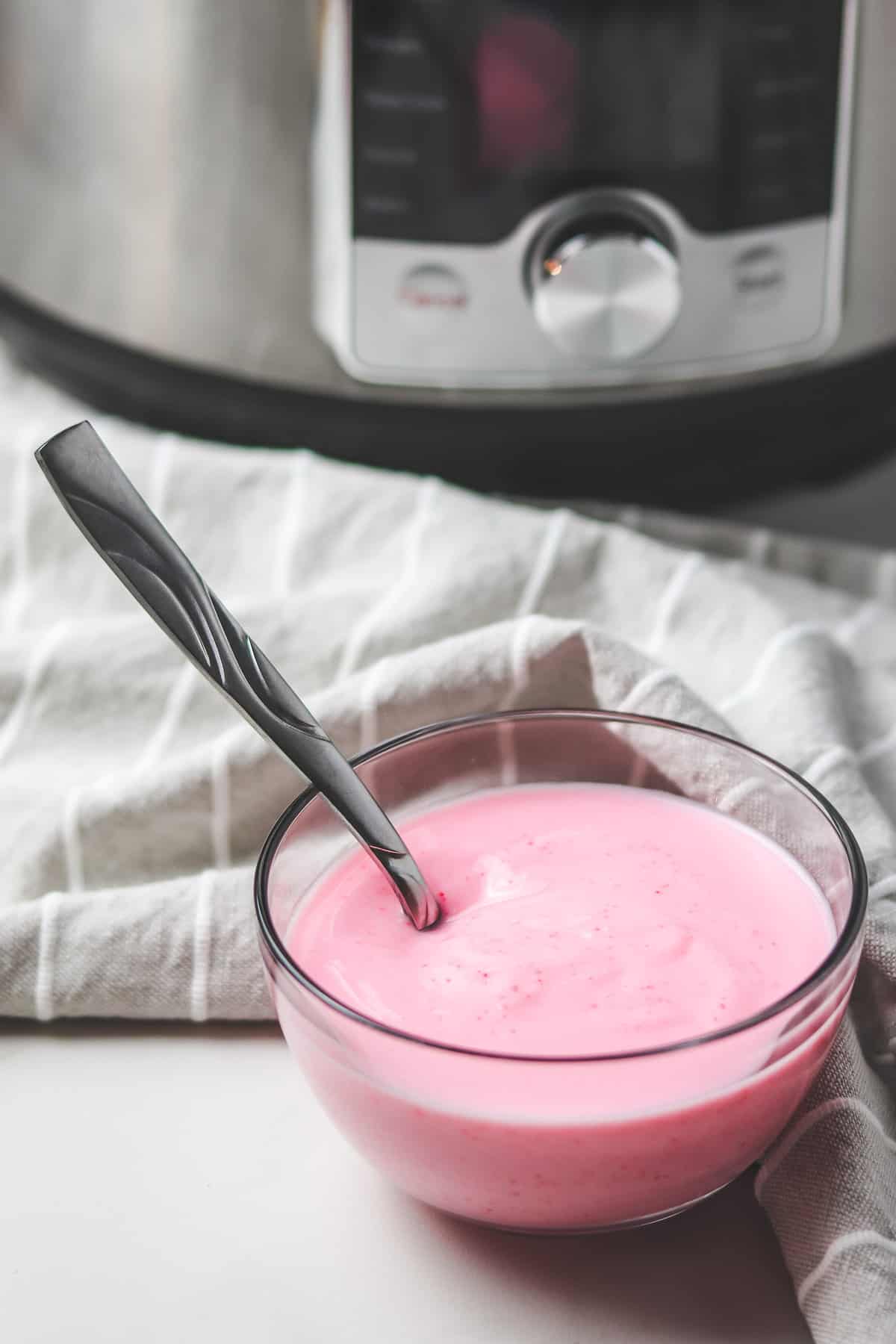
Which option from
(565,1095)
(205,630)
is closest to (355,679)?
(205,630)

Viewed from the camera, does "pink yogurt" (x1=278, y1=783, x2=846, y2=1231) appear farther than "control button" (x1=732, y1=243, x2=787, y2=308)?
No

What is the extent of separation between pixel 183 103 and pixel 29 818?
395mm

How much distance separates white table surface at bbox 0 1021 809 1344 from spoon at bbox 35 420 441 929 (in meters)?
0.10

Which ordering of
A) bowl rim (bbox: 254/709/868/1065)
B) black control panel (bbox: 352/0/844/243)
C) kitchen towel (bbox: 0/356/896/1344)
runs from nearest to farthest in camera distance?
1. bowl rim (bbox: 254/709/868/1065)
2. kitchen towel (bbox: 0/356/896/1344)
3. black control panel (bbox: 352/0/844/243)

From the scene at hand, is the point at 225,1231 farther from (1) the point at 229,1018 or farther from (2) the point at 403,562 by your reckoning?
(2) the point at 403,562

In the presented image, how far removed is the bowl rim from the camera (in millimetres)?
416

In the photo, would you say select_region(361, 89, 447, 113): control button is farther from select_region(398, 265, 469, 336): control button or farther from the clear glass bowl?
the clear glass bowl

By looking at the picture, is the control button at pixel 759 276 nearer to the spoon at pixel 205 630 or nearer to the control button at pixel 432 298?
the control button at pixel 432 298

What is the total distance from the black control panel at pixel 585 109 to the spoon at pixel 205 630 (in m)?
0.37

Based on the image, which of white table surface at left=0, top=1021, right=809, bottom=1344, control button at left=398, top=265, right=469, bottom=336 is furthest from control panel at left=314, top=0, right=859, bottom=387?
white table surface at left=0, top=1021, right=809, bottom=1344

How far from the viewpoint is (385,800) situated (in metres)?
0.59

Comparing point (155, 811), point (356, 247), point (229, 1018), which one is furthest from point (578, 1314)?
point (356, 247)

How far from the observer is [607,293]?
815 millimetres

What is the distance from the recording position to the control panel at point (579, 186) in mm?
766
